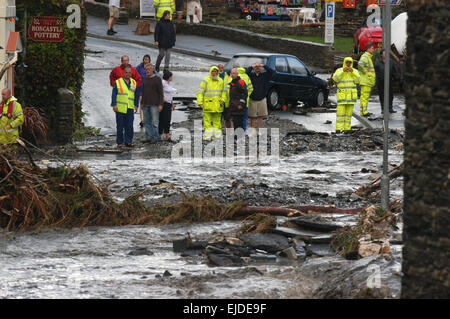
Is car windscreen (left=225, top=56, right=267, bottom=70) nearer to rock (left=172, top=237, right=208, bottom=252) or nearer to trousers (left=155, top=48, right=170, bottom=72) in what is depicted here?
trousers (left=155, top=48, right=170, bottom=72)

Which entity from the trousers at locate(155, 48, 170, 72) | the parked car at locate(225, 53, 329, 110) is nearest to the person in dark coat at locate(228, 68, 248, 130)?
the parked car at locate(225, 53, 329, 110)

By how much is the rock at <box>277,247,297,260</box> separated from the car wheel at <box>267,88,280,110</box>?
15.7m

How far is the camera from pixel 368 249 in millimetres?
10977

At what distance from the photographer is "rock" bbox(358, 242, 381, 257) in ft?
35.7

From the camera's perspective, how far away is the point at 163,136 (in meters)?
23.0

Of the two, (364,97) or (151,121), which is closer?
(151,121)

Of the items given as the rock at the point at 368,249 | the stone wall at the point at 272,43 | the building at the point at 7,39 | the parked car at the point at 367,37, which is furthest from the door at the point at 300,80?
the rock at the point at 368,249

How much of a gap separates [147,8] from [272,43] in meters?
7.38

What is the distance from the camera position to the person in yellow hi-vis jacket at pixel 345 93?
936 inches

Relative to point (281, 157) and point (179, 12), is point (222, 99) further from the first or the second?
point (179, 12)

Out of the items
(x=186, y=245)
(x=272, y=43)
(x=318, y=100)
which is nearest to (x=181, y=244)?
(x=186, y=245)

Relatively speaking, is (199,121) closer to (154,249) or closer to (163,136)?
(163,136)
